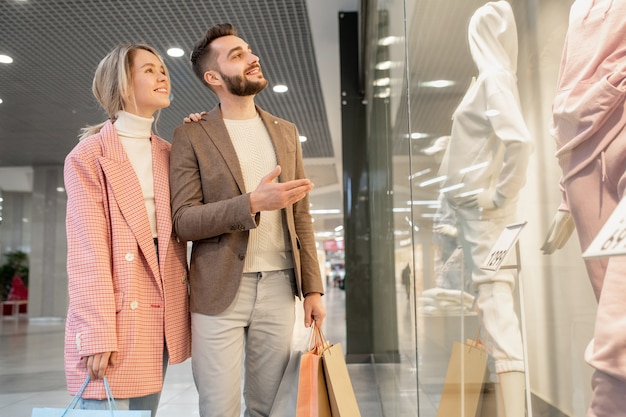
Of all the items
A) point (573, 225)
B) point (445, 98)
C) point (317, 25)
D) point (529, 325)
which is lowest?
point (529, 325)

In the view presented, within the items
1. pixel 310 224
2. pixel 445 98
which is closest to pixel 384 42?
pixel 310 224

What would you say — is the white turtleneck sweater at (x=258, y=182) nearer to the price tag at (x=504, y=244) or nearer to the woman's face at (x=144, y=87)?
the woman's face at (x=144, y=87)

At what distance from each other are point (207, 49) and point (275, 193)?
664mm

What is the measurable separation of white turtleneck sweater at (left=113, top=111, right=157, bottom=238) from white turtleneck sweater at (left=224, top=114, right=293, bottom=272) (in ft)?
0.83

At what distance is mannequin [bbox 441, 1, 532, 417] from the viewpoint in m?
0.88

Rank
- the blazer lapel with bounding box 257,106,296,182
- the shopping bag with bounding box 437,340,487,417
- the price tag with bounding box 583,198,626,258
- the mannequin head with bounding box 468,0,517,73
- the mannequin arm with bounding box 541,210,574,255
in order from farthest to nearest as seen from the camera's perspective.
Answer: the blazer lapel with bounding box 257,106,296,182, the shopping bag with bounding box 437,340,487,417, the mannequin head with bounding box 468,0,517,73, the mannequin arm with bounding box 541,210,574,255, the price tag with bounding box 583,198,626,258

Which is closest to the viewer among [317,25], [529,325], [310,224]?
[529,325]

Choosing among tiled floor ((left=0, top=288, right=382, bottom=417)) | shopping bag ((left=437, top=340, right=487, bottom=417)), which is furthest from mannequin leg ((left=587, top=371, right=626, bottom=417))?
tiled floor ((left=0, top=288, right=382, bottom=417))

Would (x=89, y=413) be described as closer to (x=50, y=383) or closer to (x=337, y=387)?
(x=337, y=387)

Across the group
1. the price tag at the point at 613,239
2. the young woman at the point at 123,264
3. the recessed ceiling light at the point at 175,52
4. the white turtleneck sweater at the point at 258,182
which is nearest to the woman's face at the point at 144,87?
the young woman at the point at 123,264

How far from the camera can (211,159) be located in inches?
64.5

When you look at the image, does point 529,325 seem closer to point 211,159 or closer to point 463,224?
point 463,224

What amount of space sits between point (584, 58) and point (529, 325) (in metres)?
0.37

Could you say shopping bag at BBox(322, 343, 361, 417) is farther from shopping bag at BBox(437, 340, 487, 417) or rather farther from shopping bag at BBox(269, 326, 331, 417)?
shopping bag at BBox(437, 340, 487, 417)
